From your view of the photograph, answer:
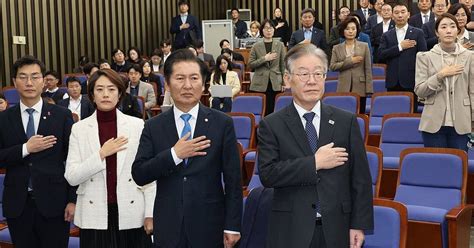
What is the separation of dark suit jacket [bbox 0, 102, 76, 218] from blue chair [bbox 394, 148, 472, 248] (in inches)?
68.7

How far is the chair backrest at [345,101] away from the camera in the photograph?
5.64 m

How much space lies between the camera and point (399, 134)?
15.6ft

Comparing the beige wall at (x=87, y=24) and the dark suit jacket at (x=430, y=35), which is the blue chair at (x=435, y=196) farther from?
the beige wall at (x=87, y=24)

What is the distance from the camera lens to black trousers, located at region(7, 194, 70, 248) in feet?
9.73

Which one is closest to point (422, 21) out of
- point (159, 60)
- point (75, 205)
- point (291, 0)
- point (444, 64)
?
point (444, 64)

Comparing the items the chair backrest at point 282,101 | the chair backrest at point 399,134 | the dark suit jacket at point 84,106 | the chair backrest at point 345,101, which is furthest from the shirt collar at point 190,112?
the dark suit jacket at point 84,106

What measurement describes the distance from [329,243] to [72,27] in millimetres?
9072

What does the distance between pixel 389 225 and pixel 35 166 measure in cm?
161

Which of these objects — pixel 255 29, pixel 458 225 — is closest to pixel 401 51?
pixel 458 225

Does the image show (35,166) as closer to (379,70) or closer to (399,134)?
(399,134)

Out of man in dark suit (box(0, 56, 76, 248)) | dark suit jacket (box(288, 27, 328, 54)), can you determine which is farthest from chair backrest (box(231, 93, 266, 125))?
man in dark suit (box(0, 56, 76, 248))

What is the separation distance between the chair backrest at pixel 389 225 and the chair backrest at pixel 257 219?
0.68 m

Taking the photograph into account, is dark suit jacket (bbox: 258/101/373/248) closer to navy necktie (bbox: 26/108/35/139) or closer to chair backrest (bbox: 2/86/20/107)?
navy necktie (bbox: 26/108/35/139)

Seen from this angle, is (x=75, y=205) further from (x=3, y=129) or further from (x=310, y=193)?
(x=310, y=193)
